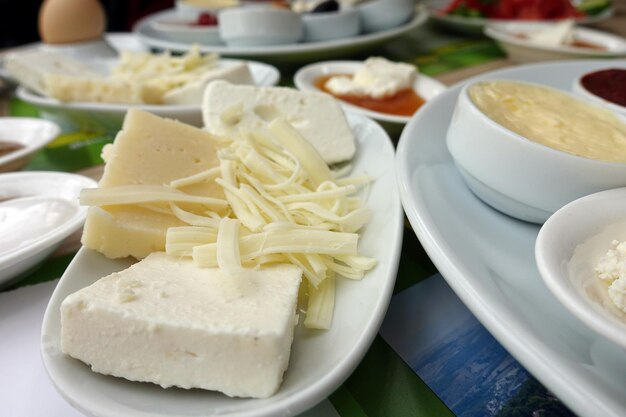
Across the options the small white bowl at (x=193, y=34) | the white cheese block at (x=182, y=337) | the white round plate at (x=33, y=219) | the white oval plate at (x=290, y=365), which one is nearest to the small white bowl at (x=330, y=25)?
the small white bowl at (x=193, y=34)

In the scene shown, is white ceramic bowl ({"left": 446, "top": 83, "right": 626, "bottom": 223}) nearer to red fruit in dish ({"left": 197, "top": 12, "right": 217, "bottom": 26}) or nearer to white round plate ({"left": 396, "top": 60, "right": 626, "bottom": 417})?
white round plate ({"left": 396, "top": 60, "right": 626, "bottom": 417})

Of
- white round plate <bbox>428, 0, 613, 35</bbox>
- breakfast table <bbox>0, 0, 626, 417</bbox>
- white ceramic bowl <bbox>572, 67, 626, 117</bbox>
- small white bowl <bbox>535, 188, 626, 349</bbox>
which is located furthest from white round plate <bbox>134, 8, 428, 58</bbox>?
small white bowl <bbox>535, 188, 626, 349</bbox>

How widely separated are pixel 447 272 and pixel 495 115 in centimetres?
38

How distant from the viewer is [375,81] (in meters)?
1.55

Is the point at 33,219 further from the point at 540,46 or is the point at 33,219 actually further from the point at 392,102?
the point at 540,46

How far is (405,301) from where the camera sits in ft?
2.66

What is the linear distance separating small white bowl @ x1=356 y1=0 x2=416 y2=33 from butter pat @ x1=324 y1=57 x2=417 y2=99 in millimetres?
746

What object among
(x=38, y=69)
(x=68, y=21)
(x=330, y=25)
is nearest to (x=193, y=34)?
(x=68, y=21)

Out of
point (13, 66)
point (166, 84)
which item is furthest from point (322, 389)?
point (13, 66)

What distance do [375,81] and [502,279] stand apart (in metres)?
1.03

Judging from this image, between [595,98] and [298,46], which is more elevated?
[595,98]

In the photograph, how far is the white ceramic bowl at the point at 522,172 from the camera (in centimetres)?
72

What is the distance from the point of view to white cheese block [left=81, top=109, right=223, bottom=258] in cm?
73

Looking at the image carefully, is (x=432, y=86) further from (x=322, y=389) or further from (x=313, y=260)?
(x=322, y=389)
